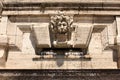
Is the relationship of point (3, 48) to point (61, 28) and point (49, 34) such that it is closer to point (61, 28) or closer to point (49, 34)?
point (49, 34)

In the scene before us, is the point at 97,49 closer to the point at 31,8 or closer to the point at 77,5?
the point at 77,5

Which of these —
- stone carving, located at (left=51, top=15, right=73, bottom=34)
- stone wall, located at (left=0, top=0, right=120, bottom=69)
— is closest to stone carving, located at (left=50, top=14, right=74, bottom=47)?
stone carving, located at (left=51, top=15, right=73, bottom=34)

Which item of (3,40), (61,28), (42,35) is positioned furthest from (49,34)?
(3,40)

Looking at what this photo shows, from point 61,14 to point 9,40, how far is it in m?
1.66

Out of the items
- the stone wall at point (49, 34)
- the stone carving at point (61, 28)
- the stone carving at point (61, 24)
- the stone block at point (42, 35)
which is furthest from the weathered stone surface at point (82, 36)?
the stone block at point (42, 35)

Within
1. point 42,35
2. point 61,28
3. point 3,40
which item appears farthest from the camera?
point 42,35

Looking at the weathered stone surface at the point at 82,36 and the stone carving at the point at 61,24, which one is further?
the weathered stone surface at the point at 82,36

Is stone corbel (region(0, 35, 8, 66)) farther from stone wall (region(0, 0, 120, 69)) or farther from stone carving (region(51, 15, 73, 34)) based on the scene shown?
stone carving (region(51, 15, 73, 34))

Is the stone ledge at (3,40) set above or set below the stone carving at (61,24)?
below

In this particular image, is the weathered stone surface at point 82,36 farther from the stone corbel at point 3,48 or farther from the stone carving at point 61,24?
the stone corbel at point 3,48

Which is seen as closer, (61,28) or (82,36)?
(61,28)

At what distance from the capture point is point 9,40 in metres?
8.68

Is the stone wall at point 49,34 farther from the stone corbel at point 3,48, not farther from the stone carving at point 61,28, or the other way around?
the stone carving at point 61,28

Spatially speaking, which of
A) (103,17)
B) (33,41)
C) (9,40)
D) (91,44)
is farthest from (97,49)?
(9,40)
